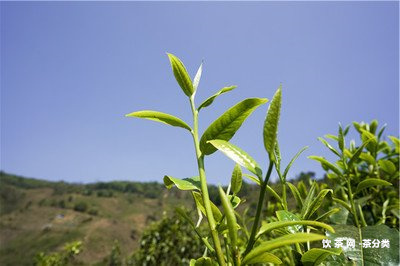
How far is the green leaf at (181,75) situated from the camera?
0.71 m

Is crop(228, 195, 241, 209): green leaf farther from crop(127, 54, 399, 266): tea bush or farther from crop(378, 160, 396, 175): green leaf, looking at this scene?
crop(378, 160, 396, 175): green leaf

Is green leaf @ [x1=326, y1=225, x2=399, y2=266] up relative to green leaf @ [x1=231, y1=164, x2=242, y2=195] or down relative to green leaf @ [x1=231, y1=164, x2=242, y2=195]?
down

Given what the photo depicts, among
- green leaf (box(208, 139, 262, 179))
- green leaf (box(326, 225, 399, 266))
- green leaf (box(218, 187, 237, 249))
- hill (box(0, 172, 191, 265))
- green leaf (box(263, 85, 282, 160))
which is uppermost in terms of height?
green leaf (box(263, 85, 282, 160))

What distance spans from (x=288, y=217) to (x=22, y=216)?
149ft

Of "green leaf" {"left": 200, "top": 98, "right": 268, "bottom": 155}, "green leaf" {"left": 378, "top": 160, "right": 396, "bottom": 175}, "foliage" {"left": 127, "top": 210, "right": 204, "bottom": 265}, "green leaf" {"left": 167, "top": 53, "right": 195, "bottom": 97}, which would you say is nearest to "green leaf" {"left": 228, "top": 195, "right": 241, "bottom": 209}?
"green leaf" {"left": 200, "top": 98, "right": 268, "bottom": 155}

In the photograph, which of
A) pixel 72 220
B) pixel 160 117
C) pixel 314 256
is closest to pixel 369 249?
pixel 314 256

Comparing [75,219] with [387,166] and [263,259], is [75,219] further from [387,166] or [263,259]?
[263,259]

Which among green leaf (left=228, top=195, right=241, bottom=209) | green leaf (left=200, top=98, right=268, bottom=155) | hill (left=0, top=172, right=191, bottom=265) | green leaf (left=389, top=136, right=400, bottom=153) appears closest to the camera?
green leaf (left=200, top=98, right=268, bottom=155)

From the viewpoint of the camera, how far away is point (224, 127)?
2.19ft

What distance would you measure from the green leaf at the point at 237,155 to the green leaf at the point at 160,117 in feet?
0.42

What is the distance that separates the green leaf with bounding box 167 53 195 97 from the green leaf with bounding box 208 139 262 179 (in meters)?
0.20

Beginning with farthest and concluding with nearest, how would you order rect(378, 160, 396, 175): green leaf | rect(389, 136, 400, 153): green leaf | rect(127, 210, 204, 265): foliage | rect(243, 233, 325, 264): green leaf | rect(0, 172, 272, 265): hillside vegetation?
rect(0, 172, 272, 265): hillside vegetation < rect(127, 210, 204, 265): foliage < rect(389, 136, 400, 153): green leaf < rect(378, 160, 396, 175): green leaf < rect(243, 233, 325, 264): green leaf

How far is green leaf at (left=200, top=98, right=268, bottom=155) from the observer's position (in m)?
0.65

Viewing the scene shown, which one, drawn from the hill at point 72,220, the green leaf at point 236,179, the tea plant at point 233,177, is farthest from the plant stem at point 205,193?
the hill at point 72,220
